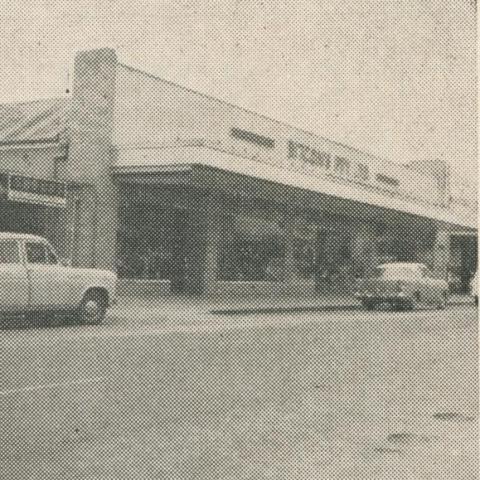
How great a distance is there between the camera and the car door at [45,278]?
47.5ft

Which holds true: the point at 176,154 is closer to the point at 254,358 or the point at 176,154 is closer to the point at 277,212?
the point at 277,212

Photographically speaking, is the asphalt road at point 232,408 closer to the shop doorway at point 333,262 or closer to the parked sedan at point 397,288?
the parked sedan at point 397,288

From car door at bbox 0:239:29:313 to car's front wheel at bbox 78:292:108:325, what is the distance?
1.42 metres

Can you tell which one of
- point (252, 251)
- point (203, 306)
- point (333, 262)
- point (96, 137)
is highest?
point (96, 137)

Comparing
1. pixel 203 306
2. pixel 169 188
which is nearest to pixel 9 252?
pixel 203 306

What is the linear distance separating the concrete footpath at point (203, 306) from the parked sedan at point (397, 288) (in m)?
1.02

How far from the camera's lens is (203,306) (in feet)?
70.1

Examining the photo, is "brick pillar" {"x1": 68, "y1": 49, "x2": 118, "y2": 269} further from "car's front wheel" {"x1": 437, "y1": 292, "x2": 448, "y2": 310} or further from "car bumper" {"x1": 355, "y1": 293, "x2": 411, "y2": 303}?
"car's front wheel" {"x1": 437, "y1": 292, "x2": 448, "y2": 310}

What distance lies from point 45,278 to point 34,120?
12551mm

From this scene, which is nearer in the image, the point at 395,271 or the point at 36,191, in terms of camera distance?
the point at 36,191

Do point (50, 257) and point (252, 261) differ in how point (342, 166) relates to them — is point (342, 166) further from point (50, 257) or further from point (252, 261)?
point (50, 257)

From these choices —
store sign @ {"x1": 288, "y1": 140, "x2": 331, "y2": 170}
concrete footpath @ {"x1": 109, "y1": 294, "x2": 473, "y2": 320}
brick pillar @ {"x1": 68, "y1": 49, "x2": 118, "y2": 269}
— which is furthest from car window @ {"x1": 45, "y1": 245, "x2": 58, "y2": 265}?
store sign @ {"x1": 288, "y1": 140, "x2": 331, "y2": 170}

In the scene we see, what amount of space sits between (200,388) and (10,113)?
21.2 m

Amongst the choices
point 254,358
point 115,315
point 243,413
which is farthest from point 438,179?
point 243,413
